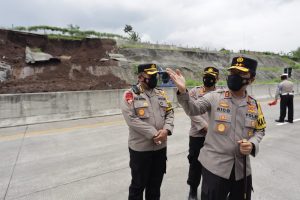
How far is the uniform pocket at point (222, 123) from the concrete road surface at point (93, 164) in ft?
6.00

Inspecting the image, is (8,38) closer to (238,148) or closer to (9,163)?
(9,163)

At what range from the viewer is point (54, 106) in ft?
32.4

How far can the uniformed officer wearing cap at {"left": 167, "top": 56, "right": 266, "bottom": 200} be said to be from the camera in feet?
8.27

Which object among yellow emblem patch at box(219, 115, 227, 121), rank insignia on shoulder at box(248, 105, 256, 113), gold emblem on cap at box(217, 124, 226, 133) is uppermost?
rank insignia on shoulder at box(248, 105, 256, 113)

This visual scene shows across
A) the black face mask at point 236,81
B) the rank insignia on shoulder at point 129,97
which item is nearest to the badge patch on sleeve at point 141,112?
the rank insignia on shoulder at point 129,97

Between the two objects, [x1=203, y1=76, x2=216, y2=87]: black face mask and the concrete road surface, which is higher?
[x1=203, y1=76, x2=216, y2=87]: black face mask

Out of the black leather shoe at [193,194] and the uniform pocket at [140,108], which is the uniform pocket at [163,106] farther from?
the black leather shoe at [193,194]

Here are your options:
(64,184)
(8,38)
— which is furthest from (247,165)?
(8,38)

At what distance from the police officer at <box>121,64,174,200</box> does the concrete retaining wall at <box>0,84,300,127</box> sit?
7.24 m

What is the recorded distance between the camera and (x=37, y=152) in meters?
6.19

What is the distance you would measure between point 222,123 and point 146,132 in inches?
39.3

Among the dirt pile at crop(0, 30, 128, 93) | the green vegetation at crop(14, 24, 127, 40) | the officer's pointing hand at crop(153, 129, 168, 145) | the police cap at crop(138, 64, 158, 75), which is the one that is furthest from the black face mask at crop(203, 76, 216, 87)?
the green vegetation at crop(14, 24, 127, 40)

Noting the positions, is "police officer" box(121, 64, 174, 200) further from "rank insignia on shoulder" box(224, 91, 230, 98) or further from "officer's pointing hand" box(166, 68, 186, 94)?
"rank insignia on shoulder" box(224, 91, 230, 98)

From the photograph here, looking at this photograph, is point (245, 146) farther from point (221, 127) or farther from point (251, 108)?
point (251, 108)
